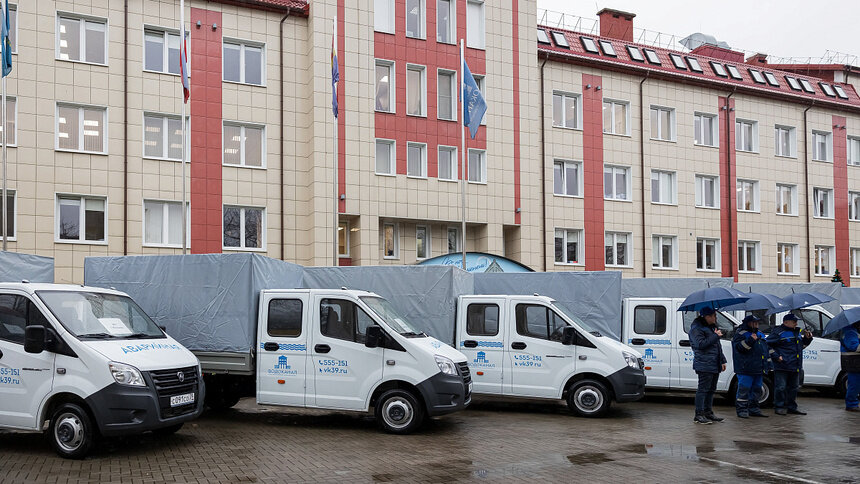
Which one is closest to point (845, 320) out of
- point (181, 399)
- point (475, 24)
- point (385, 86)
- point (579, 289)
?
point (579, 289)

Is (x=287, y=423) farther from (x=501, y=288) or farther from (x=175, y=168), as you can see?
(x=175, y=168)

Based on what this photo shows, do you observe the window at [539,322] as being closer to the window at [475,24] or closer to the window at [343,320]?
the window at [343,320]

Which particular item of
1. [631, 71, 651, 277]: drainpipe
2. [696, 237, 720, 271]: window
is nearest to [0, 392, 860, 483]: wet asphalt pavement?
[631, 71, 651, 277]: drainpipe

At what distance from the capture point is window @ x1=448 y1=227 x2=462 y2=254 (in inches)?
1082

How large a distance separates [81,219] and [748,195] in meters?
27.2

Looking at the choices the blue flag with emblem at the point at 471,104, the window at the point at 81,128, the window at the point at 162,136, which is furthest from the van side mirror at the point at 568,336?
the window at the point at 81,128

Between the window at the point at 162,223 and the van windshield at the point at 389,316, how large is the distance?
13328 mm

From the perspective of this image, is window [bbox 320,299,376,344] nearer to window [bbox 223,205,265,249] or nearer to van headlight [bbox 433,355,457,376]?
van headlight [bbox 433,355,457,376]

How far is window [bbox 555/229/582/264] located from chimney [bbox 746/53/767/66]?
59.2 feet

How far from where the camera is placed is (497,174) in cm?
2761

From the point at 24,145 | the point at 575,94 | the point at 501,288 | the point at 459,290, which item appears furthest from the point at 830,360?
the point at 24,145

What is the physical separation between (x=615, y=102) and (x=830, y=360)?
1736 cm

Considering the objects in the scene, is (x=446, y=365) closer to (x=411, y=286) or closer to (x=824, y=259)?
(x=411, y=286)

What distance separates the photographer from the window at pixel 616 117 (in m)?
31.7
